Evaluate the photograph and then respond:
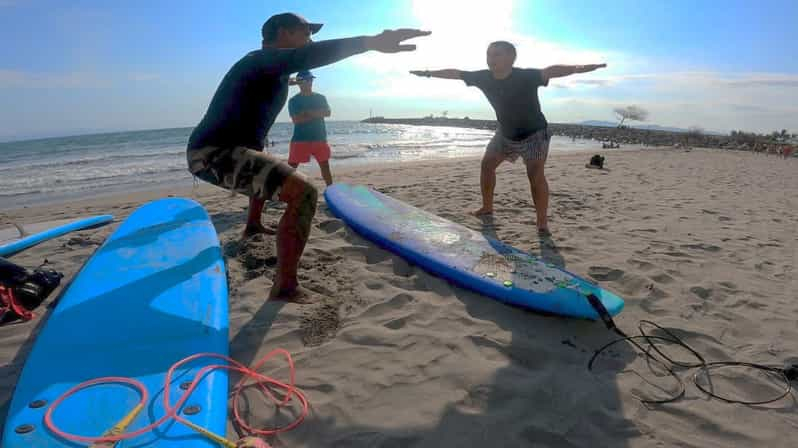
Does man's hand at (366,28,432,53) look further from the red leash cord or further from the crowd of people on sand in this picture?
the red leash cord

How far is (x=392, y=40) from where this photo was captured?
94.0 inches

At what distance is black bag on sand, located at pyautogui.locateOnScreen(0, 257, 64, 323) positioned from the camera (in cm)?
248

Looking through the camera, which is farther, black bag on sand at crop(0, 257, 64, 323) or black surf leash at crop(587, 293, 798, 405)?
black bag on sand at crop(0, 257, 64, 323)

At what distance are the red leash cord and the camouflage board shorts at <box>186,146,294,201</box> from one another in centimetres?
106

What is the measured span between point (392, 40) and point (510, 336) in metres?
1.73

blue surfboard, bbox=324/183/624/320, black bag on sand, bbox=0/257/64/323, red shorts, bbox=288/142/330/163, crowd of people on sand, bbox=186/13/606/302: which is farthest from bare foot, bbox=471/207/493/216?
black bag on sand, bbox=0/257/64/323

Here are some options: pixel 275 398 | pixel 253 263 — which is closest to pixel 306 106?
pixel 253 263

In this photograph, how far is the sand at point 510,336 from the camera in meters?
1.67

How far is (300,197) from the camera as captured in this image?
261cm

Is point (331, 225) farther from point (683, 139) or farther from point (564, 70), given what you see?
point (683, 139)

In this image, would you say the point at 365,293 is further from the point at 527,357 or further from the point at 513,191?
the point at 513,191

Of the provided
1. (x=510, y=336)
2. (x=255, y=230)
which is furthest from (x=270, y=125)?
(x=510, y=336)

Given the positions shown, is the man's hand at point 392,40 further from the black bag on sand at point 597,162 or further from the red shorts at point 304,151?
the black bag on sand at point 597,162

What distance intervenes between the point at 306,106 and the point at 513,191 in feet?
10.0
